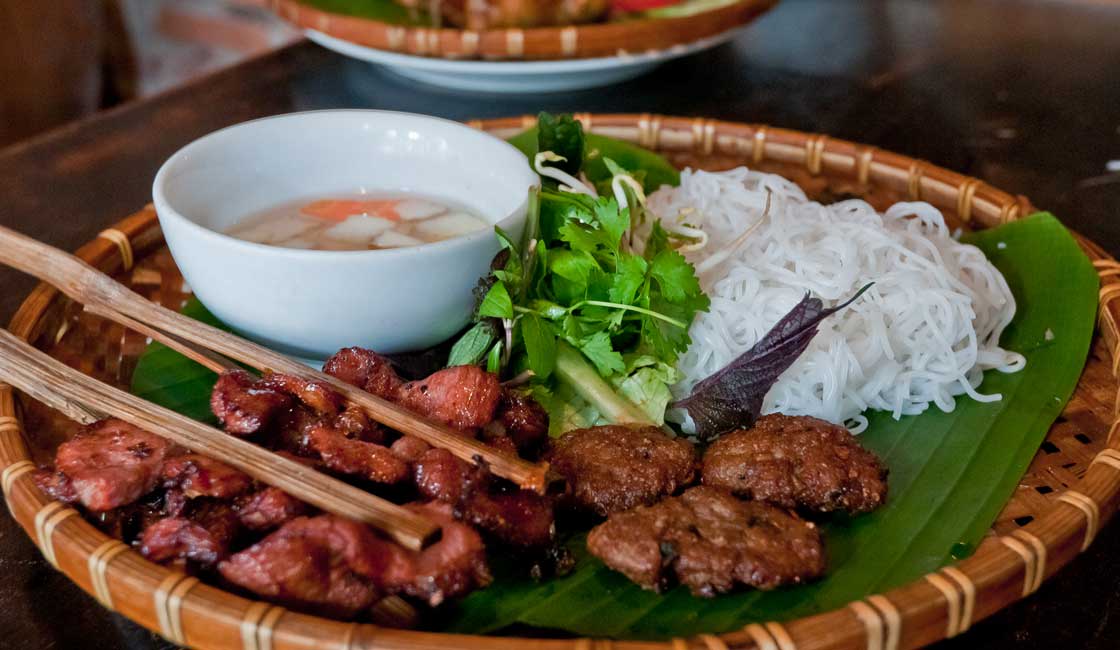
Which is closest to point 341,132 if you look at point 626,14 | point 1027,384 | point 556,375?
point 556,375

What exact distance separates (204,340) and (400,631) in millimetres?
930

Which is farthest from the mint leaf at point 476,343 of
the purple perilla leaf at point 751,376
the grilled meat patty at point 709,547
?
the grilled meat patty at point 709,547

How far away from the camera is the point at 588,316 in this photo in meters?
2.43

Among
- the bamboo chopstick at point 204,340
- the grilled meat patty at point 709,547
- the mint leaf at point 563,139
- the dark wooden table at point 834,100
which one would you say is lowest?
the dark wooden table at point 834,100

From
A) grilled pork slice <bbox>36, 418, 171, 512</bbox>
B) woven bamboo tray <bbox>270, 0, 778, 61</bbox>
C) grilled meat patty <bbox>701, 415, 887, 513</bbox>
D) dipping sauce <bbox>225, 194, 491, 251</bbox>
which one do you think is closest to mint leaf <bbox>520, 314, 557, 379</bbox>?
dipping sauce <bbox>225, 194, 491, 251</bbox>

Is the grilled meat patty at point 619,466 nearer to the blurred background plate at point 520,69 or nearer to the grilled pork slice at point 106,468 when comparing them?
the grilled pork slice at point 106,468

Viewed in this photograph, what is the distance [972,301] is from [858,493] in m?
0.77

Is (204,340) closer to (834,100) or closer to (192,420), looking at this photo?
(192,420)

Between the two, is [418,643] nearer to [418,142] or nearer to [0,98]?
[418,142]

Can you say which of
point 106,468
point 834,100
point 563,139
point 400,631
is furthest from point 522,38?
point 400,631

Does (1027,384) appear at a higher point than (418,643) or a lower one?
lower

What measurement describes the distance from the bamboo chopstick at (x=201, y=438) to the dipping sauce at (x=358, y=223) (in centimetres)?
70

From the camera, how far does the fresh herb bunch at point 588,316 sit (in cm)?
235

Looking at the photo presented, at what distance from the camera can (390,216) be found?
2738mm
